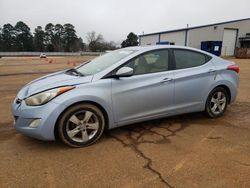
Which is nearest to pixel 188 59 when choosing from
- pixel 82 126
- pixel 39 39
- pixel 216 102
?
pixel 216 102

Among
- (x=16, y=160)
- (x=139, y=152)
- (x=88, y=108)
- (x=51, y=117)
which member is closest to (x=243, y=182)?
(x=139, y=152)

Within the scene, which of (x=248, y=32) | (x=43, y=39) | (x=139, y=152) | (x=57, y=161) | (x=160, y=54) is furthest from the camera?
(x=43, y=39)

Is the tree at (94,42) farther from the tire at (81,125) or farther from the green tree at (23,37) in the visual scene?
the tire at (81,125)

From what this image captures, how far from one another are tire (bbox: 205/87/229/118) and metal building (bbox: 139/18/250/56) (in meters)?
36.5

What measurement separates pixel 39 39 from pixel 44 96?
96692mm

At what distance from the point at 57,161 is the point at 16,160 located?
58cm

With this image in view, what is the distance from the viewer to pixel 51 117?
350cm

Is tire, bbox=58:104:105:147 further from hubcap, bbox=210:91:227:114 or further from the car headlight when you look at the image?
hubcap, bbox=210:91:227:114

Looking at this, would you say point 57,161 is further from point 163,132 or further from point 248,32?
point 248,32

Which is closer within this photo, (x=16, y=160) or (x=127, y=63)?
(x=16, y=160)

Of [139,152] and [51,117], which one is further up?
[51,117]

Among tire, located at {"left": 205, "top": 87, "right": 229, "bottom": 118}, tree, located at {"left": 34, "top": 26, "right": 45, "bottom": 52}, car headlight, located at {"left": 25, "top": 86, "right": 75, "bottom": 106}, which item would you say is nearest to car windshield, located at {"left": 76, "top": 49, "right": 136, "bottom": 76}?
car headlight, located at {"left": 25, "top": 86, "right": 75, "bottom": 106}

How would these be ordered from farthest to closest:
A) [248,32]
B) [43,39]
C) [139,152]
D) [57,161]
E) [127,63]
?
[43,39] < [248,32] < [127,63] < [139,152] < [57,161]

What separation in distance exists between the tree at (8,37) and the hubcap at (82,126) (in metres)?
96.9
